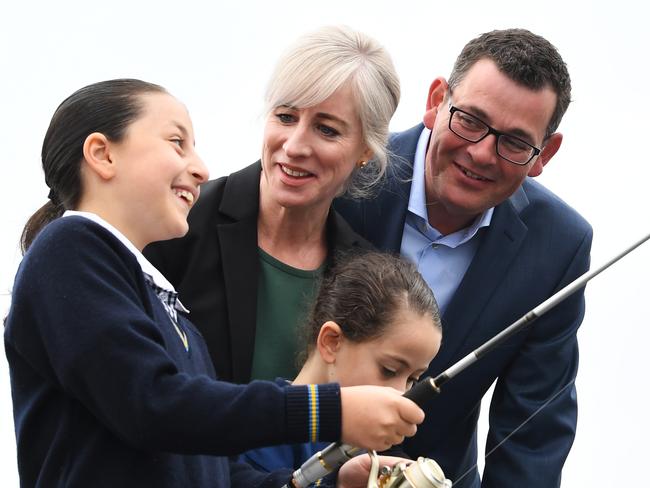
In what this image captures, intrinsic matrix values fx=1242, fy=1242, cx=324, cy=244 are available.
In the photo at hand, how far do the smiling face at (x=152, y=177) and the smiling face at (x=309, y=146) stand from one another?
14.8 inches

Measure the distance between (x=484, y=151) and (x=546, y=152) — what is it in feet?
0.73

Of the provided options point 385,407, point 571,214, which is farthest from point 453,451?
point 385,407

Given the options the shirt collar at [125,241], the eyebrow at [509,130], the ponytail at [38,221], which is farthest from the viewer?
the eyebrow at [509,130]

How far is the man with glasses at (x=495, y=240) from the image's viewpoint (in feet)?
7.47

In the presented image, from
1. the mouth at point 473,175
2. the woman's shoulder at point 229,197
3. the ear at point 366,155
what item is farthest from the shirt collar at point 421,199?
the woman's shoulder at point 229,197

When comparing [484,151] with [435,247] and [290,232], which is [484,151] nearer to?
[435,247]

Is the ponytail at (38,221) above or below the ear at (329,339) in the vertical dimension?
above

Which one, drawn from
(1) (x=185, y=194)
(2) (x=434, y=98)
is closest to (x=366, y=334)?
(1) (x=185, y=194)

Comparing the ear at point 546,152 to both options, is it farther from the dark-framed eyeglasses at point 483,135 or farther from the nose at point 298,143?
the nose at point 298,143

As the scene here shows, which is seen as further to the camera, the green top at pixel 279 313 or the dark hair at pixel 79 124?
the green top at pixel 279 313

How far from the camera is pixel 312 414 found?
4.86 ft

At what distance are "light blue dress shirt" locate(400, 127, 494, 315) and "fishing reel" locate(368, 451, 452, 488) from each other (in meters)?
0.69

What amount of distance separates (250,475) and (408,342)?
315 mm

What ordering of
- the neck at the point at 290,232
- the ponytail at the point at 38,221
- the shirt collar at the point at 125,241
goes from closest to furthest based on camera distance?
the shirt collar at the point at 125,241 < the ponytail at the point at 38,221 < the neck at the point at 290,232
